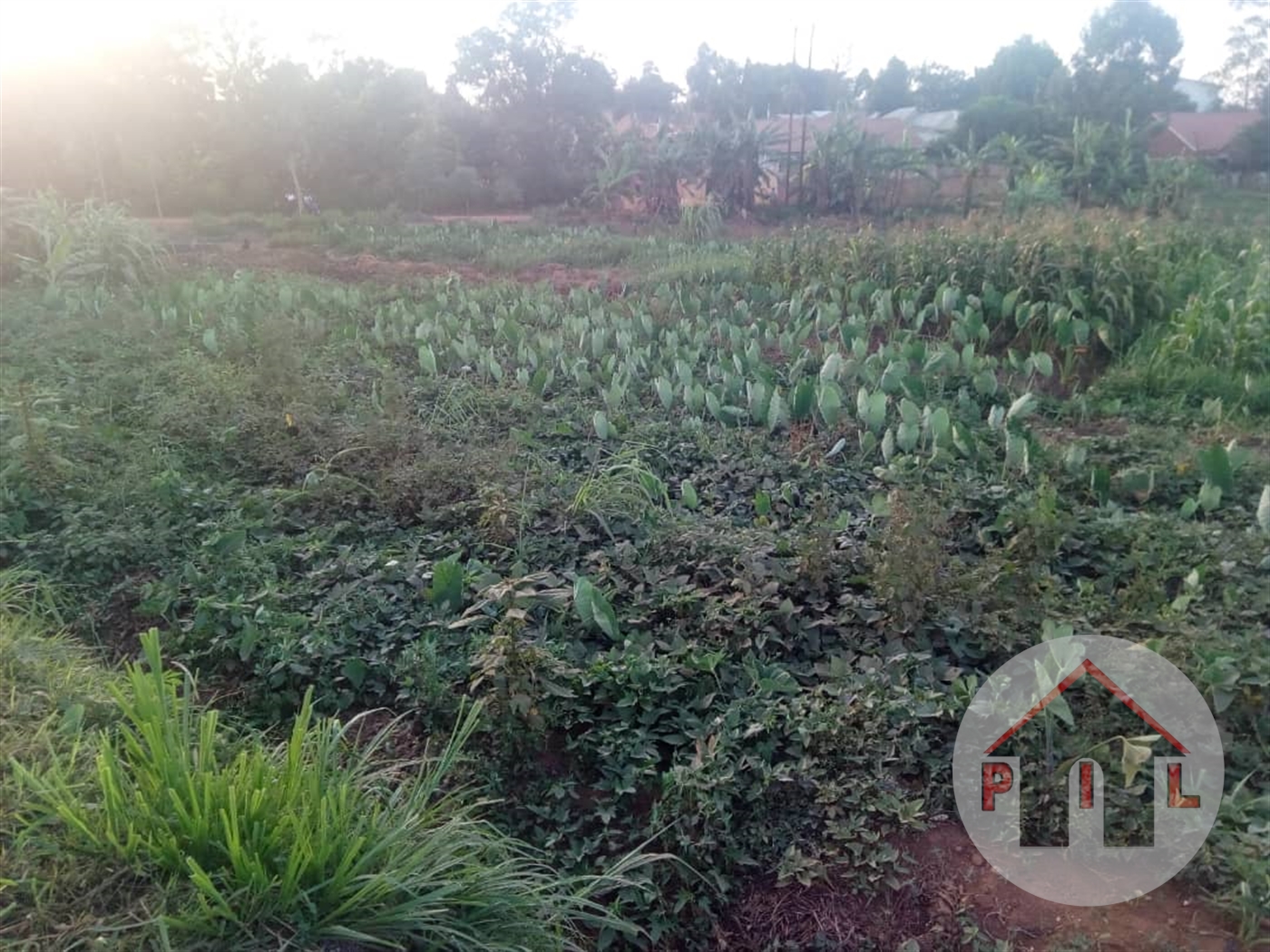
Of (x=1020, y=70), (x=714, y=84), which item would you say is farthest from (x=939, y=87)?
(x=714, y=84)

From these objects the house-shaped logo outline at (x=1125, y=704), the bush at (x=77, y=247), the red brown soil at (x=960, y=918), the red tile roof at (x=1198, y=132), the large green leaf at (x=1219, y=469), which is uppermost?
the red tile roof at (x=1198, y=132)

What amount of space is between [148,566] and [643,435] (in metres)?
2.39

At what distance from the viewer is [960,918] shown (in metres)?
2.21

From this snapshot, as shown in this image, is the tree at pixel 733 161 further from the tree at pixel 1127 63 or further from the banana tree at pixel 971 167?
the tree at pixel 1127 63

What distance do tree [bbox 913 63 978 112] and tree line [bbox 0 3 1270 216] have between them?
15228 millimetres

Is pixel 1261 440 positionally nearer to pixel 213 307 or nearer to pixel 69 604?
pixel 69 604

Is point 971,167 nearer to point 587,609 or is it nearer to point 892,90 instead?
point 587,609

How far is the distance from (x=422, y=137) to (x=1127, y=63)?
28398 mm

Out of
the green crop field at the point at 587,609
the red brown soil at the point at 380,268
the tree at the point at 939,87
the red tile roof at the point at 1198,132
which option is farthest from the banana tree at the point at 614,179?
the tree at the point at 939,87

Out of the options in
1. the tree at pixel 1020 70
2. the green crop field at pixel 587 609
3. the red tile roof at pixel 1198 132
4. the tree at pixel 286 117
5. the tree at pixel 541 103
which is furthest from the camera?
the tree at pixel 1020 70

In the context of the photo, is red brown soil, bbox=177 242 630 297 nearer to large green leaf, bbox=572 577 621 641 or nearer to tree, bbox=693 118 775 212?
large green leaf, bbox=572 577 621 641

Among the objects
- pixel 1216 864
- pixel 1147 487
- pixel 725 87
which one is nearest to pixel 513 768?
pixel 1216 864

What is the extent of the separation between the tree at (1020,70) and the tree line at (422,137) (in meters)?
7.69

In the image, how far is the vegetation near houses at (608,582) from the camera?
2049mm
